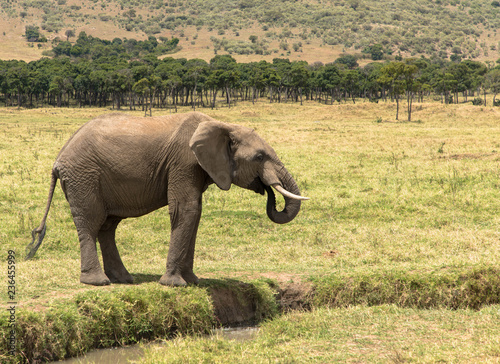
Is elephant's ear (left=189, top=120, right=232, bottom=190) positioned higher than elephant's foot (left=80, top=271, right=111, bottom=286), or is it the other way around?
elephant's ear (left=189, top=120, right=232, bottom=190)

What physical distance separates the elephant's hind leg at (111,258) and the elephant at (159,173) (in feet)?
1.96

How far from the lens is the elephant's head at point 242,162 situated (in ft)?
31.7

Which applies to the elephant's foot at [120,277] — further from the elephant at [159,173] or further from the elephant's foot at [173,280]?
the elephant's foot at [173,280]

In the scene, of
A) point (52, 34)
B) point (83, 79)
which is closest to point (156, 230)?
point (83, 79)

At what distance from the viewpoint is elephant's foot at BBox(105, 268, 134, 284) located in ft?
35.4

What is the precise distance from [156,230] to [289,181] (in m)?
7.64

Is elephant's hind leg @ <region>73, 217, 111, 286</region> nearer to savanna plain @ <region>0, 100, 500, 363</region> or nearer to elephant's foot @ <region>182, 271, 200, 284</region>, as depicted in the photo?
savanna plain @ <region>0, 100, 500, 363</region>

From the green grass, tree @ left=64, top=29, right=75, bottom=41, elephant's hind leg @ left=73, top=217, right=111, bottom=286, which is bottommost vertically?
the green grass

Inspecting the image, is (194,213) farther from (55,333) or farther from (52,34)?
(52,34)

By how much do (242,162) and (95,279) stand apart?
3263 mm

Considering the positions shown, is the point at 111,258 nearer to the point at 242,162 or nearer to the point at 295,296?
the point at 242,162

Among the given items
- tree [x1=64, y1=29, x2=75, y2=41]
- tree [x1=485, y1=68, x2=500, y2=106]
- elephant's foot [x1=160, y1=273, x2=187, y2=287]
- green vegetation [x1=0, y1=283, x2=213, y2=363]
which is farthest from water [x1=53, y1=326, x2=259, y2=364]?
tree [x1=64, y1=29, x2=75, y2=41]

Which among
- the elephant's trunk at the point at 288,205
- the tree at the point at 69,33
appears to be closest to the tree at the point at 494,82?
the elephant's trunk at the point at 288,205

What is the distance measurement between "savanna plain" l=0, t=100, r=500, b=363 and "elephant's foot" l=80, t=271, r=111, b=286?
19 cm
